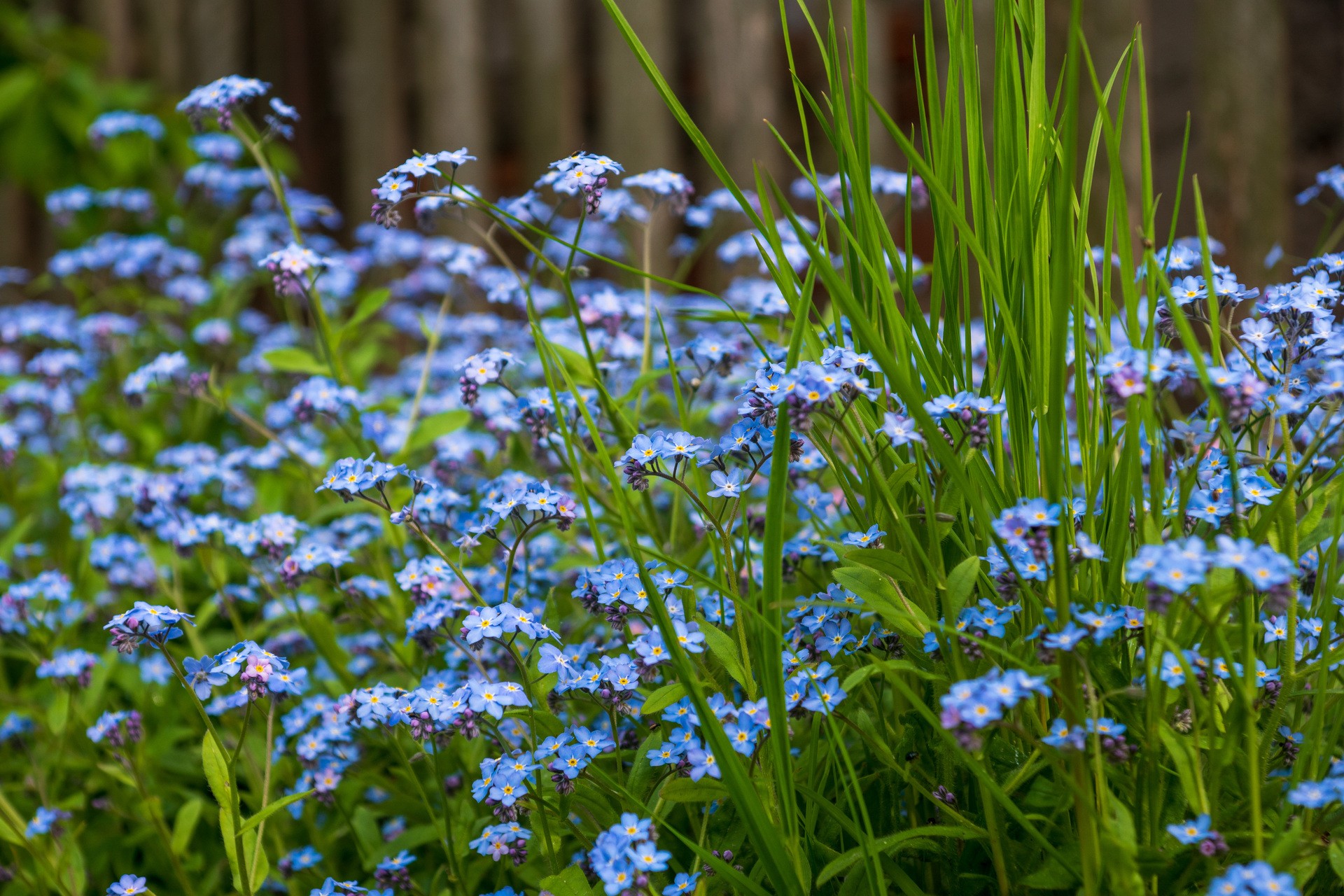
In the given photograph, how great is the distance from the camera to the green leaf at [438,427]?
222cm

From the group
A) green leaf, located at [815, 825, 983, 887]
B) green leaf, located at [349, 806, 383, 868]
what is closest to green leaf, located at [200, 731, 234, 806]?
green leaf, located at [349, 806, 383, 868]

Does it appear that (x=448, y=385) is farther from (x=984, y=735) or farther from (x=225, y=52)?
(x=225, y=52)

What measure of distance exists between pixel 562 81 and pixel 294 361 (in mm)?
2533

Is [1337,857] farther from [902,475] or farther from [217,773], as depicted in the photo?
[217,773]

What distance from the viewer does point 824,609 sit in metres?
1.52

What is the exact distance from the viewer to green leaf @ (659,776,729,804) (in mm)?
1319

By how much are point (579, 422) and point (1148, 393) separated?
1149mm

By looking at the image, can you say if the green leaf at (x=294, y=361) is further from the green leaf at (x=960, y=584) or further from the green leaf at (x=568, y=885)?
the green leaf at (x=960, y=584)

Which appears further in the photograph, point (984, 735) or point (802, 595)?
point (802, 595)

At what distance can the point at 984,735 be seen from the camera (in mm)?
1294

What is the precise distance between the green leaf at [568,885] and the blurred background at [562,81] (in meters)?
1.55

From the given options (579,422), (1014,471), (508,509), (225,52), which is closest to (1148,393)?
(1014,471)

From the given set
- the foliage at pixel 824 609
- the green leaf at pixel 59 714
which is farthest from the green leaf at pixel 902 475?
the green leaf at pixel 59 714

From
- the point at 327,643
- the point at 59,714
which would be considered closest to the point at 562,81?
the point at 327,643
